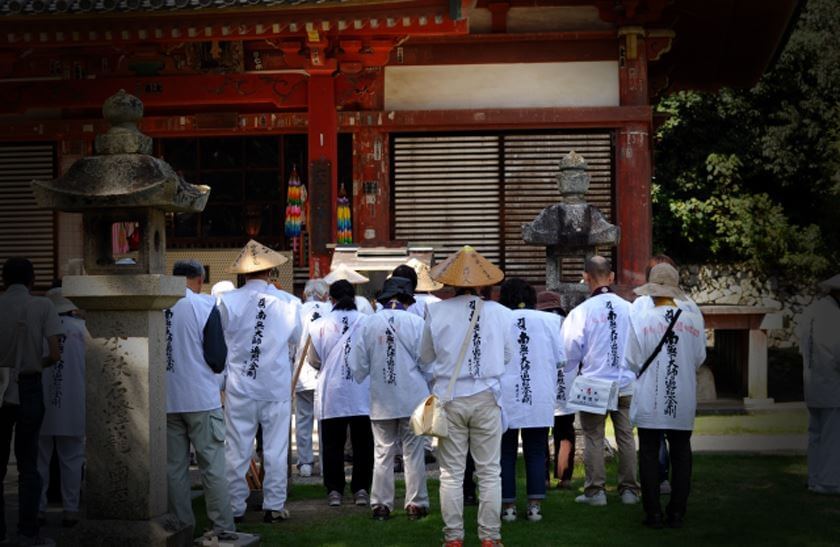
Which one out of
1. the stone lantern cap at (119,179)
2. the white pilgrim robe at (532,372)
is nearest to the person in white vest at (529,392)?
the white pilgrim robe at (532,372)

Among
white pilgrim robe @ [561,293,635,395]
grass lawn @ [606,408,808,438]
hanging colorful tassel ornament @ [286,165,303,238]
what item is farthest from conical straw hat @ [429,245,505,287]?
hanging colorful tassel ornament @ [286,165,303,238]

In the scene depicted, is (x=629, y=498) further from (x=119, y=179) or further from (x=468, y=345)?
(x=119, y=179)

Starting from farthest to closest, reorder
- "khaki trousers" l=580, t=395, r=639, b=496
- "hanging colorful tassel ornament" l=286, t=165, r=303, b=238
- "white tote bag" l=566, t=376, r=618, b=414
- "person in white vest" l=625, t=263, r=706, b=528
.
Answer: "hanging colorful tassel ornament" l=286, t=165, r=303, b=238 → "khaki trousers" l=580, t=395, r=639, b=496 → "white tote bag" l=566, t=376, r=618, b=414 → "person in white vest" l=625, t=263, r=706, b=528

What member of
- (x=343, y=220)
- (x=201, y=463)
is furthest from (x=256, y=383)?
(x=343, y=220)

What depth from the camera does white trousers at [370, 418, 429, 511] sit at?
870 cm

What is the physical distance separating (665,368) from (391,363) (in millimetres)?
2169

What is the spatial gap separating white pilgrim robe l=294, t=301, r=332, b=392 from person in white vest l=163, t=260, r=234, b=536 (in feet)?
8.45

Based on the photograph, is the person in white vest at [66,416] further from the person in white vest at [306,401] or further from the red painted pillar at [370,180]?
the red painted pillar at [370,180]

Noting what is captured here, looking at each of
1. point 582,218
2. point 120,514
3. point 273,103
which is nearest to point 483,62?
point 273,103

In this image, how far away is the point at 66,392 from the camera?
864 cm

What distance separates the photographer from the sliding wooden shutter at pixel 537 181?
611 inches

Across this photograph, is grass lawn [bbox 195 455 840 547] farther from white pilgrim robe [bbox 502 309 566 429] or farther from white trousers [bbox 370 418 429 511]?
white pilgrim robe [bbox 502 309 566 429]

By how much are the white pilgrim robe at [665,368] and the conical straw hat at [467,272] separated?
4.44 ft

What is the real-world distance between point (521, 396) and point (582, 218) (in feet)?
12.5
